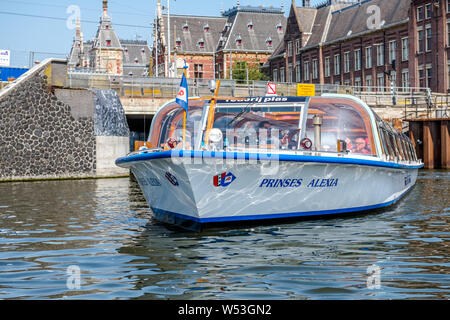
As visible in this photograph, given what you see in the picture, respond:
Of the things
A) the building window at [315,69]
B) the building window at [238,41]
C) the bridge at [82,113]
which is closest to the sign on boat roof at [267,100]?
the bridge at [82,113]

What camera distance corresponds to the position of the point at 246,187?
36.8 feet

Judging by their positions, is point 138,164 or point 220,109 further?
point 220,109

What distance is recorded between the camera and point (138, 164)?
12.0 metres

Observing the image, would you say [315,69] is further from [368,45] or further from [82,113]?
[82,113]

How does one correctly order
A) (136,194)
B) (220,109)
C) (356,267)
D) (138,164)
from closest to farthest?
(356,267) < (138,164) < (220,109) < (136,194)

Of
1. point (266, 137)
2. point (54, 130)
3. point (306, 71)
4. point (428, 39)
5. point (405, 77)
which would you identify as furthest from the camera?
point (306, 71)

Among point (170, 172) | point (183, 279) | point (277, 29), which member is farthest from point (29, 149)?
point (277, 29)

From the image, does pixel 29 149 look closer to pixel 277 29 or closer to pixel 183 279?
pixel 183 279

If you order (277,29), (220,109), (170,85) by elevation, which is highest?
(277,29)

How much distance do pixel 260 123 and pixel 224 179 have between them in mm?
2829

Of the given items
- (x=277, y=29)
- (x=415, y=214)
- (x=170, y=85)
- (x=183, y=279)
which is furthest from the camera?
(x=277, y=29)

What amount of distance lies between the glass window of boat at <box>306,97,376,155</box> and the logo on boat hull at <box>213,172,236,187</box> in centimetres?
322

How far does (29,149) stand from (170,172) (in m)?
22.1

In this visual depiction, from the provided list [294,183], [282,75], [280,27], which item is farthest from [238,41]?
[294,183]
